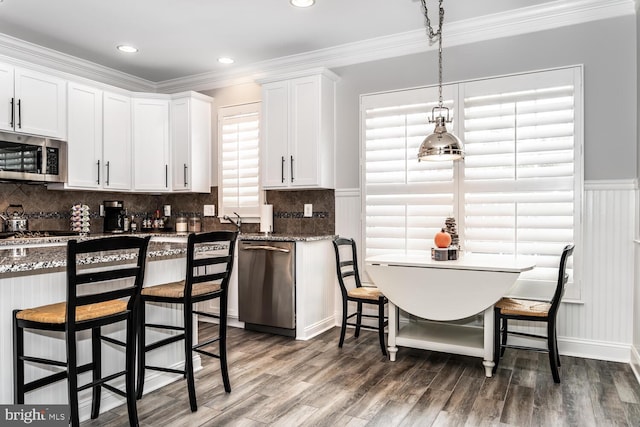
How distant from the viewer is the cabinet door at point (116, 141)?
181 inches

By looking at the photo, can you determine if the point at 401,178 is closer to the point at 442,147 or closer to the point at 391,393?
the point at 442,147

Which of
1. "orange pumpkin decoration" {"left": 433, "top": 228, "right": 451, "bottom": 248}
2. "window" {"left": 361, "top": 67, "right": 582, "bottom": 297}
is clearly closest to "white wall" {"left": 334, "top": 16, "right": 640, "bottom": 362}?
"window" {"left": 361, "top": 67, "right": 582, "bottom": 297}

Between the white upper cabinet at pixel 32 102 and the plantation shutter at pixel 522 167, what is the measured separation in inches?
144

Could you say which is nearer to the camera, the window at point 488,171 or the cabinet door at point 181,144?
the window at point 488,171

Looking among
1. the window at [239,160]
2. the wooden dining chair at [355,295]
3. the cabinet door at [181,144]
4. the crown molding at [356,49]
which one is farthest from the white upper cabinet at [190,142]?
the wooden dining chair at [355,295]

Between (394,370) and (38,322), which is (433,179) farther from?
(38,322)

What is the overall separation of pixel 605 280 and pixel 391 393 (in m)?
1.90

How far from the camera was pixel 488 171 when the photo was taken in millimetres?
3645

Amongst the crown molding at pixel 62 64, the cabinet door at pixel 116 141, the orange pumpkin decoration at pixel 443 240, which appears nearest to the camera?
the orange pumpkin decoration at pixel 443 240

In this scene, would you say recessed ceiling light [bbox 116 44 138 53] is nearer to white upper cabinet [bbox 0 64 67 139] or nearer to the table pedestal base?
white upper cabinet [bbox 0 64 67 139]

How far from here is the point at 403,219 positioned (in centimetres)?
397

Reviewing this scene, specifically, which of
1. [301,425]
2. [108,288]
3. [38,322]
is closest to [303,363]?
[301,425]

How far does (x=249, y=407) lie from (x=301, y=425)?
1.20ft

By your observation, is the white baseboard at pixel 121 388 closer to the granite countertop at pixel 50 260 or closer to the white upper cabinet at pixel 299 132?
the granite countertop at pixel 50 260
